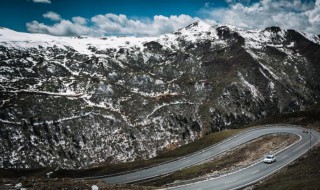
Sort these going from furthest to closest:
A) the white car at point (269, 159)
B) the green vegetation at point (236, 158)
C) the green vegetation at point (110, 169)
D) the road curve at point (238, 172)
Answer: the green vegetation at point (110, 169) → the green vegetation at point (236, 158) → the white car at point (269, 159) → the road curve at point (238, 172)

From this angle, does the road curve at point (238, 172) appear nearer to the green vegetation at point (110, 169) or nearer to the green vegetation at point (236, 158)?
the green vegetation at point (236, 158)

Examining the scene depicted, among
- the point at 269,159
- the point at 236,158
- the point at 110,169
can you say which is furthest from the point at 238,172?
the point at 110,169

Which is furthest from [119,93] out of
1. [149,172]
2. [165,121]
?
[149,172]

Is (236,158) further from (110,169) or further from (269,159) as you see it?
(110,169)

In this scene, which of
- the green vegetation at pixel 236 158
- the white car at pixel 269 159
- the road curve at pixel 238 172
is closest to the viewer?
the road curve at pixel 238 172

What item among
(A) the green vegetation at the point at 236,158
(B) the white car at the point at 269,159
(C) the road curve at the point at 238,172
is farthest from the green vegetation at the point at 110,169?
(B) the white car at the point at 269,159

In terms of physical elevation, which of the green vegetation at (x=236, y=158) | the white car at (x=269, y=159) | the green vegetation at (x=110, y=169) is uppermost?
the white car at (x=269, y=159)

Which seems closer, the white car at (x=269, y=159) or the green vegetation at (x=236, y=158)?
the white car at (x=269, y=159)

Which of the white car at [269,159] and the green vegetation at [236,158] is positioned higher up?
the white car at [269,159]
